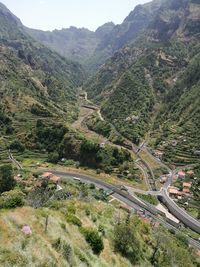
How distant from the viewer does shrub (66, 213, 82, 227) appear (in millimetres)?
41906

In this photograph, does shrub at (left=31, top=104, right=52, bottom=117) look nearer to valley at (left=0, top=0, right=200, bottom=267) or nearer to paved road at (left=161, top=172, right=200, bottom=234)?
valley at (left=0, top=0, right=200, bottom=267)

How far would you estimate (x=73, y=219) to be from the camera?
139 feet

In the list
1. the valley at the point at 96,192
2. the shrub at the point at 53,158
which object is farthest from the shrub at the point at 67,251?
the shrub at the point at 53,158

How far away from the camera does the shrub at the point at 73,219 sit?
4191cm

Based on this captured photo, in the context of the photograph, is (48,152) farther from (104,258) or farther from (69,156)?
(104,258)

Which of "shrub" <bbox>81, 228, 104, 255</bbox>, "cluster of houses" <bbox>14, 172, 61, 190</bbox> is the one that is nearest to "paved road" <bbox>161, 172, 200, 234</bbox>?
"cluster of houses" <bbox>14, 172, 61, 190</bbox>

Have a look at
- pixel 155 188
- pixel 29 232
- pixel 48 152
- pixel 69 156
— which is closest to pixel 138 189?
pixel 155 188

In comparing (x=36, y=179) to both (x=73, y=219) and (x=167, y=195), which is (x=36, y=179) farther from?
(x=73, y=219)

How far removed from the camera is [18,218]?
3469cm

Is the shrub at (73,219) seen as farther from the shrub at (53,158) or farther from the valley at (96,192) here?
the shrub at (53,158)

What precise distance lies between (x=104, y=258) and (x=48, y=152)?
12508cm

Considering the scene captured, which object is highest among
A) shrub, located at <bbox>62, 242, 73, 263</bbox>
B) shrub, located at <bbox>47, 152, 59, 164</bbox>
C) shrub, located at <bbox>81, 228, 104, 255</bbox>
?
shrub, located at <bbox>62, 242, 73, 263</bbox>

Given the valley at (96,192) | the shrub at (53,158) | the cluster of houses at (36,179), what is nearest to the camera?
the valley at (96,192)

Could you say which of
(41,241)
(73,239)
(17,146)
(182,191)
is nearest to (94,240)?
(73,239)
